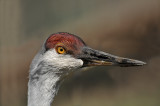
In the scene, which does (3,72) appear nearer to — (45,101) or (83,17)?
(83,17)

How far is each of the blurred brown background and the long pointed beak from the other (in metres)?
2.64

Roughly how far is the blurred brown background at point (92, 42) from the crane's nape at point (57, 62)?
2584 mm

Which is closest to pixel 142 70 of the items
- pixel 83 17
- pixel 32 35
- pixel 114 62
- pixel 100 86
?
pixel 100 86

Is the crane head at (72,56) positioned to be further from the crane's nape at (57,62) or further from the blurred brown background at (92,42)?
the blurred brown background at (92,42)

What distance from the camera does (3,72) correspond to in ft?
23.1

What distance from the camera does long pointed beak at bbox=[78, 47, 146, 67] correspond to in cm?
423

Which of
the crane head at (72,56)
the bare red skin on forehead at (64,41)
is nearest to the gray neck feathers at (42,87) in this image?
the crane head at (72,56)

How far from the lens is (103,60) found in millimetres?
4230

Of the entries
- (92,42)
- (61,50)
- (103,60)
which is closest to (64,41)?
(61,50)

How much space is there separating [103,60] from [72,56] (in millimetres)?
294

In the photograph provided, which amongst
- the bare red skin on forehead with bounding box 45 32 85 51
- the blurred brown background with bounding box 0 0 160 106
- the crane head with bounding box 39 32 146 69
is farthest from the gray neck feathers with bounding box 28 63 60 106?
the blurred brown background with bounding box 0 0 160 106

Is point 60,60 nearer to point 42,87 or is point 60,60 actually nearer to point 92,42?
point 42,87

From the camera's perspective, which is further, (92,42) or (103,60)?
(92,42)

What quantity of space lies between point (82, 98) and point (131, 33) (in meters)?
1.44
